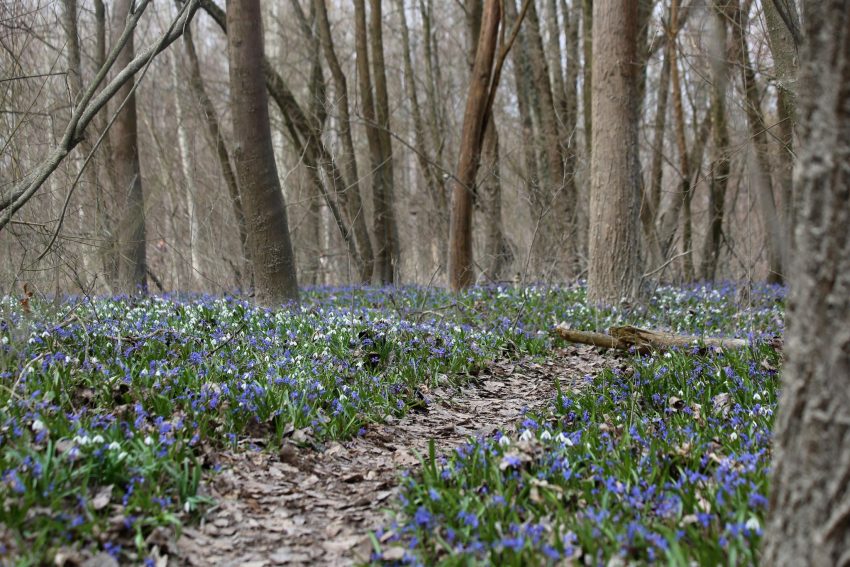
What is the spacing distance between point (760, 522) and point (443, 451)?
221 centimetres

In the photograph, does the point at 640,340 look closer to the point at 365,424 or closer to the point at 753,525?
the point at 365,424

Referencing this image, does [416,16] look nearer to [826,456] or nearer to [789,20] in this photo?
[789,20]

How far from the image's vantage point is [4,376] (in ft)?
13.5

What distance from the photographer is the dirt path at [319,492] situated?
10.4ft

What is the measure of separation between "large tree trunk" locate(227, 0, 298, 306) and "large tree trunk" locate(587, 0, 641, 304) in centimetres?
447

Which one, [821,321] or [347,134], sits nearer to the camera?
[821,321]

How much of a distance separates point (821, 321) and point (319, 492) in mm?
2823

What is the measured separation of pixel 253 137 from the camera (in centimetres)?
825

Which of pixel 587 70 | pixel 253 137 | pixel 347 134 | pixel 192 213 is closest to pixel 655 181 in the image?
pixel 587 70

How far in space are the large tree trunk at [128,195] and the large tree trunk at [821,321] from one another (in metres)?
9.22

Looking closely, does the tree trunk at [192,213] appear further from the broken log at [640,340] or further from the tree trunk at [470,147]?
the tree trunk at [470,147]

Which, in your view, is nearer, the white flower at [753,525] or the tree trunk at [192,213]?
the white flower at [753,525]

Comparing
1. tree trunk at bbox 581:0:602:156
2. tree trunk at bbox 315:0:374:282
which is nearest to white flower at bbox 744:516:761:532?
tree trunk at bbox 315:0:374:282

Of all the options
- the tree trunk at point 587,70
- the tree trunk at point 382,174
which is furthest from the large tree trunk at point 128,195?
the tree trunk at point 587,70
